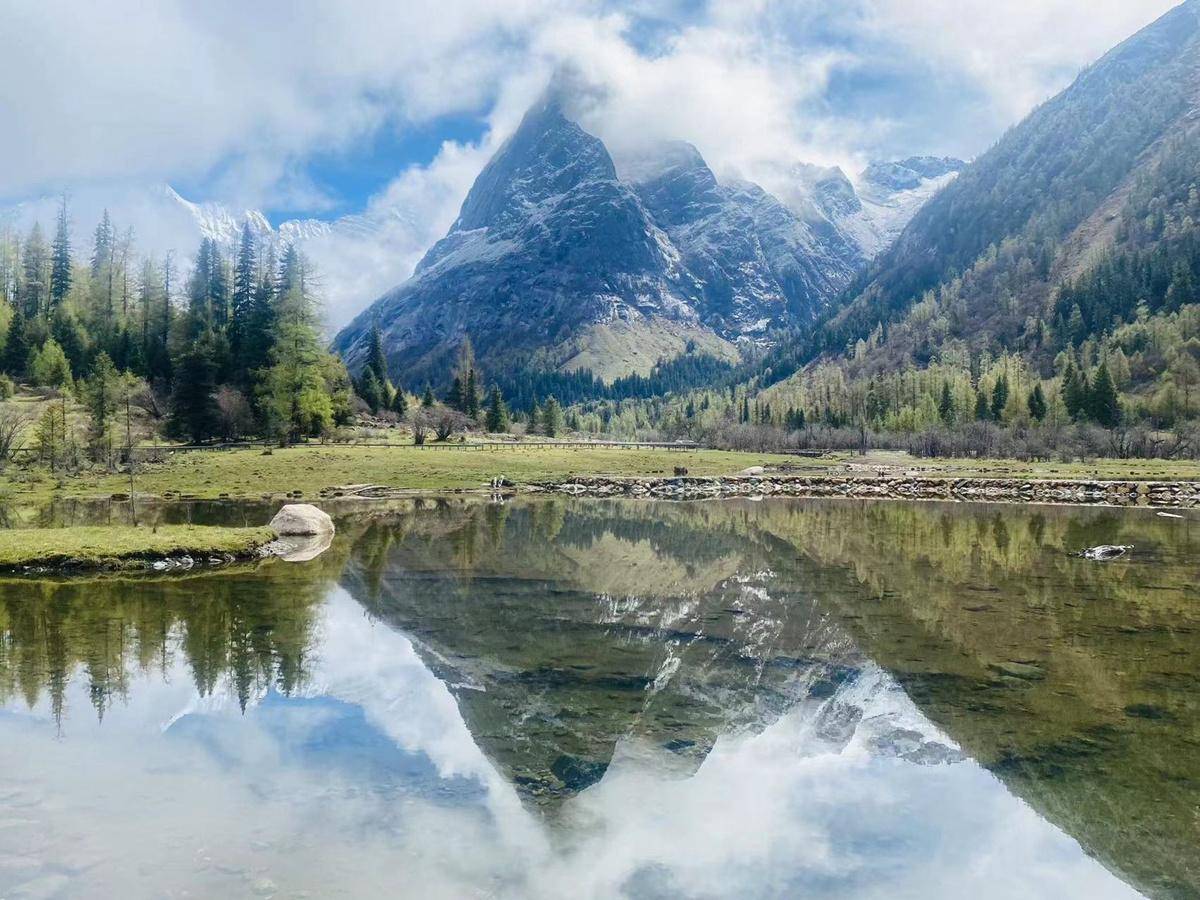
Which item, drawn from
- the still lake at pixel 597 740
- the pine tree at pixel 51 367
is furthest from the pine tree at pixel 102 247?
the still lake at pixel 597 740

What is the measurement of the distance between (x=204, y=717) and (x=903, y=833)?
13438 mm

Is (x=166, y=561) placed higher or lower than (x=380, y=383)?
lower

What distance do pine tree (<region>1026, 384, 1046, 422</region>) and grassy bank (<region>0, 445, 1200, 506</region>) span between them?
123 ft

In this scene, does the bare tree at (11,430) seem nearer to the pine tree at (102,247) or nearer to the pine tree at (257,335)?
the pine tree at (257,335)

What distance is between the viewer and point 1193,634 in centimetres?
2248

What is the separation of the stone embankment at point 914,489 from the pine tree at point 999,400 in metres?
83.6

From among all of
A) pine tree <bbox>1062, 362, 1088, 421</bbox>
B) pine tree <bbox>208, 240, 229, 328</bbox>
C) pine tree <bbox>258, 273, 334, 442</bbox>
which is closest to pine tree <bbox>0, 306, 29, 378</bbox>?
pine tree <bbox>208, 240, 229, 328</bbox>

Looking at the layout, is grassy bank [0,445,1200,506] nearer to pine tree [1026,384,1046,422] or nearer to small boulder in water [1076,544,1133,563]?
pine tree [1026,384,1046,422]

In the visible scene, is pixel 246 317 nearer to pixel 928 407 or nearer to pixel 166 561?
pixel 166 561

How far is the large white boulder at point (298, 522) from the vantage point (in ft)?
142

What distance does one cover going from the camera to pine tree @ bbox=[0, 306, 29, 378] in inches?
4414

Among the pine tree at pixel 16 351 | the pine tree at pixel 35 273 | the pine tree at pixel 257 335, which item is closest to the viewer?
the pine tree at pixel 257 335

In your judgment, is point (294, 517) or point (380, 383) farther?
point (380, 383)

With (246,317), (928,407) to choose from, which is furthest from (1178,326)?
(246,317)
